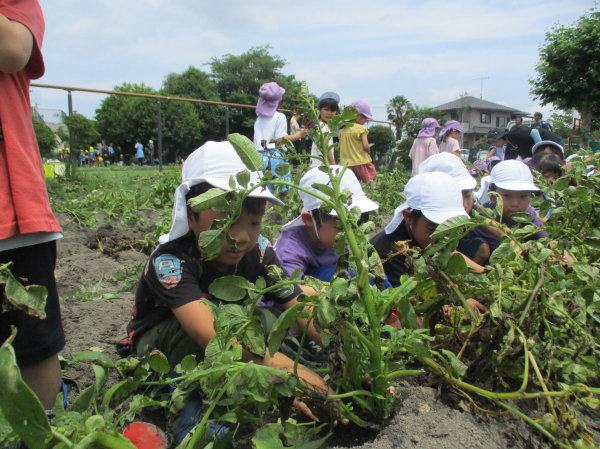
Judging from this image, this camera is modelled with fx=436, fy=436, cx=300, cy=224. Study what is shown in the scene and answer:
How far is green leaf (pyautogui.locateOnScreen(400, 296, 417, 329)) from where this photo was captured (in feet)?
3.30

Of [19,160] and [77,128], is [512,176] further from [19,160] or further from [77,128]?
[77,128]

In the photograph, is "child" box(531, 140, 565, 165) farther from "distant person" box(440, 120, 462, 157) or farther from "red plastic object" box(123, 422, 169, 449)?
"red plastic object" box(123, 422, 169, 449)

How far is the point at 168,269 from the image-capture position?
1466mm

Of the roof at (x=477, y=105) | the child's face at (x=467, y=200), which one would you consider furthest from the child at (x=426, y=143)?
the roof at (x=477, y=105)

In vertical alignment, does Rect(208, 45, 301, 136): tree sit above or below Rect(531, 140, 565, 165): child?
above

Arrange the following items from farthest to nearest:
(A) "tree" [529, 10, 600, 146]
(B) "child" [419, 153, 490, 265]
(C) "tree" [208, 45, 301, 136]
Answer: (C) "tree" [208, 45, 301, 136] → (A) "tree" [529, 10, 600, 146] → (B) "child" [419, 153, 490, 265]

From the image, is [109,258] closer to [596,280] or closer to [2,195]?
[2,195]

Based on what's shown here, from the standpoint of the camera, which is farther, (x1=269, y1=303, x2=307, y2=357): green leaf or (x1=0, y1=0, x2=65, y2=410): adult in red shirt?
(x1=0, y1=0, x2=65, y2=410): adult in red shirt

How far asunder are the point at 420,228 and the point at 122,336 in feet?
5.07

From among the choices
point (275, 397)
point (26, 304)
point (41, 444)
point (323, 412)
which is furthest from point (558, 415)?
point (26, 304)

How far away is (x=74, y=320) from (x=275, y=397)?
1.68m

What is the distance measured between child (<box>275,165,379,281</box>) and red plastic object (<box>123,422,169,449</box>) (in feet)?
3.26

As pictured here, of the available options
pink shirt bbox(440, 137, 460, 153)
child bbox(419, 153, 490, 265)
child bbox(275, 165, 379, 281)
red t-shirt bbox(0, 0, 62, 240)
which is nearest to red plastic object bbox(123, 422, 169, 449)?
red t-shirt bbox(0, 0, 62, 240)

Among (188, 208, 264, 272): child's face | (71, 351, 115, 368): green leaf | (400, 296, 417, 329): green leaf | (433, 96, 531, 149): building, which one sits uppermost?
(433, 96, 531, 149): building
